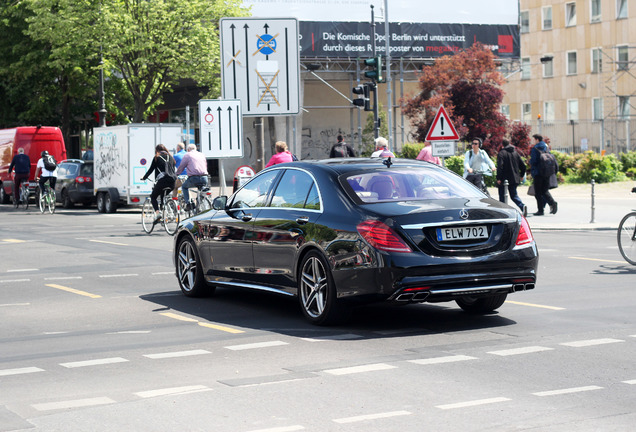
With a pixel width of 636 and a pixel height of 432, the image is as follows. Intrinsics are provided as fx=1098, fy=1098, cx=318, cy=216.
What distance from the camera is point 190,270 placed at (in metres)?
11.9

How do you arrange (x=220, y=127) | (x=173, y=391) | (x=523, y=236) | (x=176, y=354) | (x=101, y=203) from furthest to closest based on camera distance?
(x=101, y=203) → (x=220, y=127) → (x=523, y=236) → (x=176, y=354) → (x=173, y=391)

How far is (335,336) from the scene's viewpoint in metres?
8.96

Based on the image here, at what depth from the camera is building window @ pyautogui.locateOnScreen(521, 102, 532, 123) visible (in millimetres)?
74125

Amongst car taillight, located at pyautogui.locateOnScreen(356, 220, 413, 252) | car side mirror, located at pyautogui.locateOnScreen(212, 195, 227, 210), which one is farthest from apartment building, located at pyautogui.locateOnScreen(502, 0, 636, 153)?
car taillight, located at pyautogui.locateOnScreen(356, 220, 413, 252)

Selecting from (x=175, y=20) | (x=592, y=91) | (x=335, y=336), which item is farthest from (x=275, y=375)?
(x=592, y=91)

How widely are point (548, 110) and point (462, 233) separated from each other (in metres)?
65.5

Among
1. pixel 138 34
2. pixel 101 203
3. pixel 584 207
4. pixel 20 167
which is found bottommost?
pixel 584 207

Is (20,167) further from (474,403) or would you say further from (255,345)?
(474,403)

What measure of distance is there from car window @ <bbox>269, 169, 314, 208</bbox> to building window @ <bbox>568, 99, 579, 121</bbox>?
2446 inches

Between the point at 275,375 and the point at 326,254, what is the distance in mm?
2110

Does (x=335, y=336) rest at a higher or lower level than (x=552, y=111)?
lower

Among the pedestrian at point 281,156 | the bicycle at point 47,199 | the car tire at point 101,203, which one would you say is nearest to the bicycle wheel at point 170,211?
the pedestrian at point 281,156

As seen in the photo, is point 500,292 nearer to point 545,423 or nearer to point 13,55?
point 545,423

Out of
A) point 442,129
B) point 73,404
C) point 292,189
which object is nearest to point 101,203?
point 442,129
